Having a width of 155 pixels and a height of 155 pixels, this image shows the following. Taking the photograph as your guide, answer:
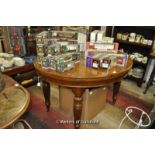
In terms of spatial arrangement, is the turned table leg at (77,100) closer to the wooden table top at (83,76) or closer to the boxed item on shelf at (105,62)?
the wooden table top at (83,76)

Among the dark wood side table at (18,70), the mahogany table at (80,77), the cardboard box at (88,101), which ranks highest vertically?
the mahogany table at (80,77)

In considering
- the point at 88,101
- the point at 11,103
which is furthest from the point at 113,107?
the point at 11,103

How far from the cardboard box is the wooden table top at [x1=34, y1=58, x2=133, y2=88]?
29 cm

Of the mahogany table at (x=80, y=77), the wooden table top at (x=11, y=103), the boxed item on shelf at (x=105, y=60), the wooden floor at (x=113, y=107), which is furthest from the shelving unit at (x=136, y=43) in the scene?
the wooden table top at (x=11, y=103)

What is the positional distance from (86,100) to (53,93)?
37.3 inches

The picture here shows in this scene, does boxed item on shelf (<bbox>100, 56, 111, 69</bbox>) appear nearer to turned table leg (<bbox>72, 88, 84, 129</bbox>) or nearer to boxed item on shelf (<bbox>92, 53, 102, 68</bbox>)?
boxed item on shelf (<bbox>92, 53, 102, 68</bbox>)

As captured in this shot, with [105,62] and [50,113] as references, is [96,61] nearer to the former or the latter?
[105,62]

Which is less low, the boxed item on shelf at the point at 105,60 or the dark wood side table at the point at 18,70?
the boxed item on shelf at the point at 105,60

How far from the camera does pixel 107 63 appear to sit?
57.7 inches

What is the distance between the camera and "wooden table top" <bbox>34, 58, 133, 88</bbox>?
136 centimetres

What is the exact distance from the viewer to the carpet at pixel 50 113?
186cm

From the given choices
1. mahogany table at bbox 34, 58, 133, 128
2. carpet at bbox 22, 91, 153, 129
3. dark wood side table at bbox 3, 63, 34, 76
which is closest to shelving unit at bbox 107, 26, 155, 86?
carpet at bbox 22, 91, 153, 129

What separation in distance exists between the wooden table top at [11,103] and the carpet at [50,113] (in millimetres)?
384

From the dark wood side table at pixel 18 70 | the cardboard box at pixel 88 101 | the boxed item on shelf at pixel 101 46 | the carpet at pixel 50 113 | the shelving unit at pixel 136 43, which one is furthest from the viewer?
the shelving unit at pixel 136 43
